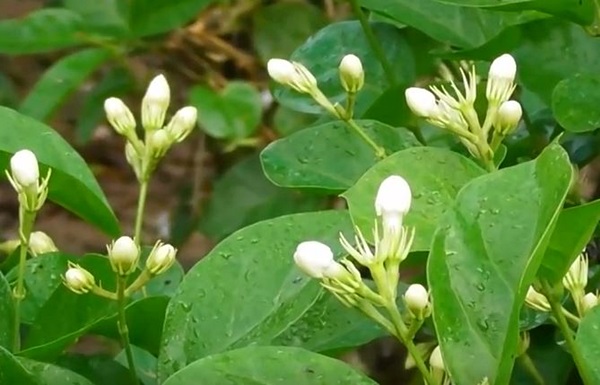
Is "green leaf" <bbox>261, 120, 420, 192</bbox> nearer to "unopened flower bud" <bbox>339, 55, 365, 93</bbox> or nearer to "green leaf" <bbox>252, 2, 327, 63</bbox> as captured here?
"unopened flower bud" <bbox>339, 55, 365, 93</bbox>

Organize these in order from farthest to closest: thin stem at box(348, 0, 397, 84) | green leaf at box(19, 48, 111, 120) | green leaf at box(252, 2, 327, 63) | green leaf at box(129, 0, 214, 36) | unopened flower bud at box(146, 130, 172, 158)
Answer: green leaf at box(252, 2, 327, 63), green leaf at box(19, 48, 111, 120), green leaf at box(129, 0, 214, 36), thin stem at box(348, 0, 397, 84), unopened flower bud at box(146, 130, 172, 158)

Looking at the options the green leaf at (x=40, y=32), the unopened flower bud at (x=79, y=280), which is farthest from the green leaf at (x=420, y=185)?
the green leaf at (x=40, y=32)

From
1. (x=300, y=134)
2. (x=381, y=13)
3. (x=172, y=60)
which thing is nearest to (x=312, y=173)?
(x=300, y=134)

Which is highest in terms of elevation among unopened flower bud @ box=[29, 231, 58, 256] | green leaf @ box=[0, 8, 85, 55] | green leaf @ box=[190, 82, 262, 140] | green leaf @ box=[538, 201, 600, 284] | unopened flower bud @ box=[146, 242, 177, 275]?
green leaf @ box=[538, 201, 600, 284]

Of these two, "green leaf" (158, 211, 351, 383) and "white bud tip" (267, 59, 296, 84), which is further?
"white bud tip" (267, 59, 296, 84)

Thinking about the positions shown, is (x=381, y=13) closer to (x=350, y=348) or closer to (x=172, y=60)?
(x=350, y=348)

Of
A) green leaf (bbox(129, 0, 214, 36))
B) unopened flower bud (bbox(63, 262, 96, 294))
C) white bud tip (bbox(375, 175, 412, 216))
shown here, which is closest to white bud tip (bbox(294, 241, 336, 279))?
white bud tip (bbox(375, 175, 412, 216))
